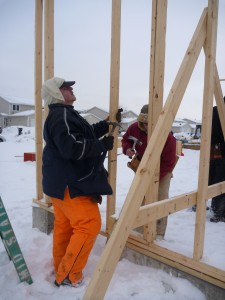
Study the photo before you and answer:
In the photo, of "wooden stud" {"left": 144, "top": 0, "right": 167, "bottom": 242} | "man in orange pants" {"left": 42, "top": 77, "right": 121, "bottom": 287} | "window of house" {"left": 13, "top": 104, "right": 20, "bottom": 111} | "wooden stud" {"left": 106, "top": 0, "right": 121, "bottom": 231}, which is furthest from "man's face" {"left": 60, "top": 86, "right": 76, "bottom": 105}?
"window of house" {"left": 13, "top": 104, "right": 20, "bottom": 111}

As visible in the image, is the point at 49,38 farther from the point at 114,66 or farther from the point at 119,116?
the point at 119,116

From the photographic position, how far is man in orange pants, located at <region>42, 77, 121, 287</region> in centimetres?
234

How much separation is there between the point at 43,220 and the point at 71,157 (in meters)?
1.68

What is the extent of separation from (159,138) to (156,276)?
150cm

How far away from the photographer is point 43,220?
3629mm

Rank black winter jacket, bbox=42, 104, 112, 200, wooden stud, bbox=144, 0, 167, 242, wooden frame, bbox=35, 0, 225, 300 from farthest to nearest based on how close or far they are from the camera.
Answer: wooden stud, bbox=144, 0, 167, 242, black winter jacket, bbox=42, 104, 112, 200, wooden frame, bbox=35, 0, 225, 300

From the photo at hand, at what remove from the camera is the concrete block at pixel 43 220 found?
3.60 m

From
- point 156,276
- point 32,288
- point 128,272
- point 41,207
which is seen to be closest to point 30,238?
point 41,207

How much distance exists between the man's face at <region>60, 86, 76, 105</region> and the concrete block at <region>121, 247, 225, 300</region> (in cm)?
168

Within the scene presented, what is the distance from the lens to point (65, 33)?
377 centimetres

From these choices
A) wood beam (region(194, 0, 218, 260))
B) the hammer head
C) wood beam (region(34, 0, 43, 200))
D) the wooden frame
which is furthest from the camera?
wood beam (region(34, 0, 43, 200))

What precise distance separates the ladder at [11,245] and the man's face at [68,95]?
110cm

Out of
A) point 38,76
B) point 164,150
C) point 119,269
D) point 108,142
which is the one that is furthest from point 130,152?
point 38,76

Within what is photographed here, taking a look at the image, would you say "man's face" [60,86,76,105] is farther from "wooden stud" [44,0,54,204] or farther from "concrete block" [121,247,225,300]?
"concrete block" [121,247,225,300]
